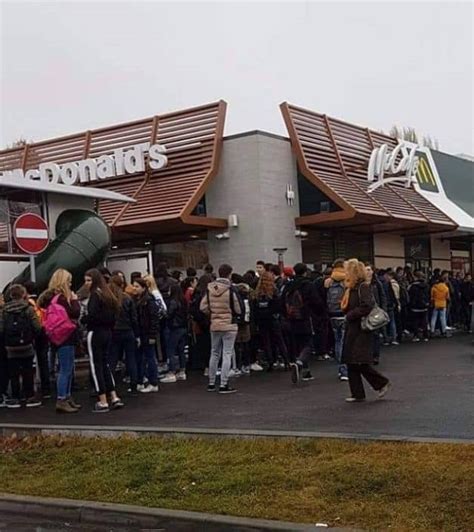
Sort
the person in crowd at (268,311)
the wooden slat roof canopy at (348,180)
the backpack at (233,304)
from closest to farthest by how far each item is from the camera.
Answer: the backpack at (233,304) < the person in crowd at (268,311) < the wooden slat roof canopy at (348,180)

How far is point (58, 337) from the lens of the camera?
10023 mm

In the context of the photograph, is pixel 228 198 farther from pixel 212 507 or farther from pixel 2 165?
pixel 212 507

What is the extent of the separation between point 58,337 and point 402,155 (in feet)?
53.7

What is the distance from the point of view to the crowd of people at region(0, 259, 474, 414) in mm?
9797

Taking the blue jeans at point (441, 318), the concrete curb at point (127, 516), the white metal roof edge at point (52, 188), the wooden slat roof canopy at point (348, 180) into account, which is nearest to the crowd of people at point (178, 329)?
the white metal roof edge at point (52, 188)

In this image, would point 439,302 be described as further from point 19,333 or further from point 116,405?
point 19,333

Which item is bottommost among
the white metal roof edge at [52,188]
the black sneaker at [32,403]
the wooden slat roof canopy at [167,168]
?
the black sneaker at [32,403]

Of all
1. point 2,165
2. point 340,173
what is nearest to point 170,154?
point 340,173

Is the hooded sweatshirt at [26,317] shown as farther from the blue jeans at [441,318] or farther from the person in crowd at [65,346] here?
the blue jeans at [441,318]

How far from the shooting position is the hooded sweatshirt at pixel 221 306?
1113 cm

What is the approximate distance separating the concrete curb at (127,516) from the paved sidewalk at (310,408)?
2296 millimetres

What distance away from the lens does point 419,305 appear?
18.2m

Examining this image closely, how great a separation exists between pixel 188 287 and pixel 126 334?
2.97 meters

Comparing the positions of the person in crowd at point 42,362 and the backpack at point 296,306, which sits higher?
the backpack at point 296,306
